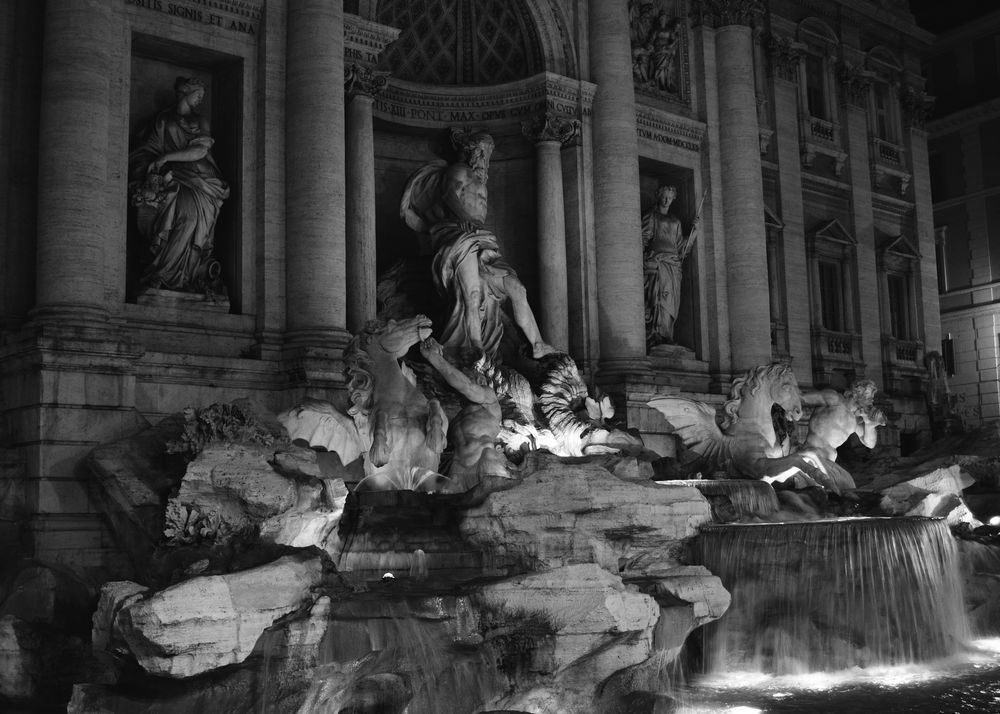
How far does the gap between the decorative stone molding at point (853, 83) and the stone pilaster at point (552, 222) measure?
9.69 meters

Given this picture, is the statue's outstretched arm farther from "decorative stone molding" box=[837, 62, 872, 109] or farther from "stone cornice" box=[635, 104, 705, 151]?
"decorative stone molding" box=[837, 62, 872, 109]

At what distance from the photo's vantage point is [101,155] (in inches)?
544

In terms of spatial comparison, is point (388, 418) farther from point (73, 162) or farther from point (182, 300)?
point (73, 162)

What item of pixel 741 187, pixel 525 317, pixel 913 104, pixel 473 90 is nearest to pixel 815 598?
pixel 525 317

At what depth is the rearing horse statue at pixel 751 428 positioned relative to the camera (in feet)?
54.7

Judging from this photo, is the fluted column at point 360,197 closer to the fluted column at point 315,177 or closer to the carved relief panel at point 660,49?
the fluted column at point 315,177

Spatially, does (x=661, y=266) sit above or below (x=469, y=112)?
below

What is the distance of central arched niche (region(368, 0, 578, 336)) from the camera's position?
1975 centimetres

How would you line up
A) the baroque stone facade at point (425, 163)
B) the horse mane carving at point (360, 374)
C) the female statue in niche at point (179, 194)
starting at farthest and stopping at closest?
the female statue in niche at point (179, 194) → the baroque stone facade at point (425, 163) → the horse mane carving at point (360, 374)

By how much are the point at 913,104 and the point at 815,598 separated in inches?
778

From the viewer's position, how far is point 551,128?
19766 mm

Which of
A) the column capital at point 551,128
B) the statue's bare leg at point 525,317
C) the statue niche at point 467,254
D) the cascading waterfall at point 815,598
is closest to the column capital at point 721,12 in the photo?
the column capital at point 551,128

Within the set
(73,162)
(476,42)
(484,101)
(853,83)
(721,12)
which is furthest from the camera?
(853,83)

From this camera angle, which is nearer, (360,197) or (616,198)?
(360,197)
